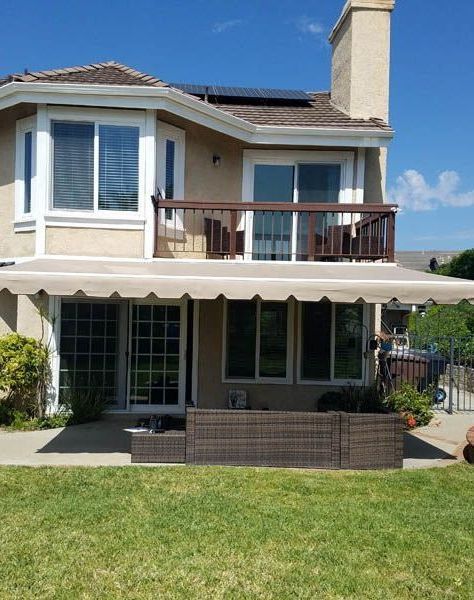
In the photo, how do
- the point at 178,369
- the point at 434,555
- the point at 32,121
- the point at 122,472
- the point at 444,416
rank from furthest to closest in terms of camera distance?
the point at 444,416 → the point at 178,369 → the point at 32,121 → the point at 122,472 → the point at 434,555

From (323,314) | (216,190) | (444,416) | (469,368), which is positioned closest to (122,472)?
(323,314)

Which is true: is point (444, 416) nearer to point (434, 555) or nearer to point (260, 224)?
point (260, 224)

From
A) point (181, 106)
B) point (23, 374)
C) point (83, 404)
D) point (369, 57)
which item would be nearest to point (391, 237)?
point (181, 106)

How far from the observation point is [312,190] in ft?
65.9

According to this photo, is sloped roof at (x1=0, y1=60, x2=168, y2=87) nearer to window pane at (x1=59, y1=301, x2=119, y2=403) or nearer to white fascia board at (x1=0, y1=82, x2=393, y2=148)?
white fascia board at (x1=0, y1=82, x2=393, y2=148)

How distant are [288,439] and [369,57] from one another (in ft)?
49.8

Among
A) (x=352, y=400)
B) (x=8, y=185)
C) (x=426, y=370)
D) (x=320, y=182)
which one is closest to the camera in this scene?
(x=352, y=400)

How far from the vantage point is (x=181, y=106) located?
17.4m

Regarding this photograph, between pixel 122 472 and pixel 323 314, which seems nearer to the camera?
pixel 122 472

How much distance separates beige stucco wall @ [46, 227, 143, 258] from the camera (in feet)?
56.6

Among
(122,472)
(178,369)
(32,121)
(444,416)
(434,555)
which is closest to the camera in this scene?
(434,555)

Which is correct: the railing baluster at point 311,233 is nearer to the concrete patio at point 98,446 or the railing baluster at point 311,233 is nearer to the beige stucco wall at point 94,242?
the beige stucco wall at point 94,242

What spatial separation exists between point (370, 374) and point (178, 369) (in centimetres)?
648

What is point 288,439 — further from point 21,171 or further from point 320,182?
point 21,171
